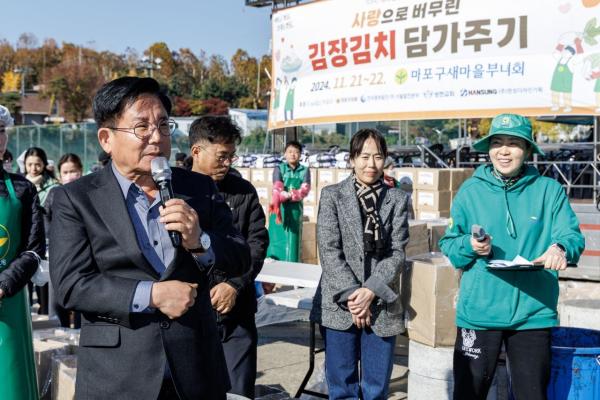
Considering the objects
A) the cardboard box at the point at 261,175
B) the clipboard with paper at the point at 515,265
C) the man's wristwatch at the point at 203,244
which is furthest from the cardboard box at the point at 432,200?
the man's wristwatch at the point at 203,244

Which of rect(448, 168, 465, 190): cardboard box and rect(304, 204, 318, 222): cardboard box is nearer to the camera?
rect(448, 168, 465, 190): cardboard box

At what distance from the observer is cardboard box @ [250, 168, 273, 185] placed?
1297 centimetres

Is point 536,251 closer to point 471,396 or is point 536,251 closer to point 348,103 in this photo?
point 471,396

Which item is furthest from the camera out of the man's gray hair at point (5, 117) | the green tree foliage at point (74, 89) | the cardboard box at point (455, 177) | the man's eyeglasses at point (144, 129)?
the green tree foliage at point (74, 89)

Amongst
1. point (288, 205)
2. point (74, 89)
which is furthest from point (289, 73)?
point (74, 89)

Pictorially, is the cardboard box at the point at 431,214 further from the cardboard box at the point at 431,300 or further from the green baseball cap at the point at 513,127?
the green baseball cap at the point at 513,127

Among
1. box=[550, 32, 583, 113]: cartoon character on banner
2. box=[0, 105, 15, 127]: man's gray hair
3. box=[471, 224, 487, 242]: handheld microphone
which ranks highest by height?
box=[550, 32, 583, 113]: cartoon character on banner

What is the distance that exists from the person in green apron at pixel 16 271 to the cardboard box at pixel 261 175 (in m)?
9.27

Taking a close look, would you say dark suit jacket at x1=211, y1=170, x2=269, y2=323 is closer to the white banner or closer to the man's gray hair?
the man's gray hair

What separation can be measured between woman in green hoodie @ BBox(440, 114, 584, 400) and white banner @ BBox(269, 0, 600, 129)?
18.1 ft

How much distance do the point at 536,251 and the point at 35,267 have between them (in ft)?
8.06

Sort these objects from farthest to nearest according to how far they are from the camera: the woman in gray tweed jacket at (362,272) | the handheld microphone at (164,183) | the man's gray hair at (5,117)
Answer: the woman in gray tweed jacket at (362,272) < the man's gray hair at (5,117) < the handheld microphone at (164,183)

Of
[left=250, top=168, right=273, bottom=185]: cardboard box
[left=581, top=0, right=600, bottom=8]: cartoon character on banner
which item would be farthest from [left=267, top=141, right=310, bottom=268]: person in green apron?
[left=581, top=0, right=600, bottom=8]: cartoon character on banner

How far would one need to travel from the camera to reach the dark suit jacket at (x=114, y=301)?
209 centimetres
